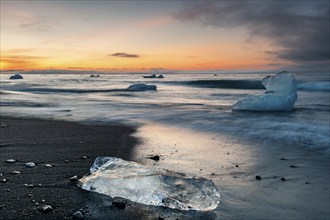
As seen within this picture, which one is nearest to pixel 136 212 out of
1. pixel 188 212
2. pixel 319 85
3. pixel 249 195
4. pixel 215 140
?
pixel 188 212

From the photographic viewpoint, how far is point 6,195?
3531 millimetres

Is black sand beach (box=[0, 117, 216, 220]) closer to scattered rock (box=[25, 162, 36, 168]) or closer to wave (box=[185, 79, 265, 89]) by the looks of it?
scattered rock (box=[25, 162, 36, 168])

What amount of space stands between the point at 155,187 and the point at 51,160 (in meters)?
2.26

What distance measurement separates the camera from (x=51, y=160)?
515 centimetres

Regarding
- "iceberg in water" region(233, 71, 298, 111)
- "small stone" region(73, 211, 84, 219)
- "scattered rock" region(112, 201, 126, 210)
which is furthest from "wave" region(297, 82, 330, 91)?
"small stone" region(73, 211, 84, 219)

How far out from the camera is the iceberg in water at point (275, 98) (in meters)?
13.7

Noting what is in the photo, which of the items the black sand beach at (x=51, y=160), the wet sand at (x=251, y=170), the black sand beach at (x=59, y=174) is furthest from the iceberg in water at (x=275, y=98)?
the black sand beach at (x=59, y=174)

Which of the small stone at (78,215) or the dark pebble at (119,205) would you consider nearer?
the small stone at (78,215)

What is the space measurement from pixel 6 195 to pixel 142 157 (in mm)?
2534

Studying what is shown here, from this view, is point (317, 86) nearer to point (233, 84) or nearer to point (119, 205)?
point (233, 84)

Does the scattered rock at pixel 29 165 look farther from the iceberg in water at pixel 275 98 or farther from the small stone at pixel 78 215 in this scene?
the iceberg in water at pixel 275 98

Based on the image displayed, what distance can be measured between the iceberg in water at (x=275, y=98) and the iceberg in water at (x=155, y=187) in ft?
34.1

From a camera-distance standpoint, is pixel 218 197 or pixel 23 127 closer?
pixel 218 197

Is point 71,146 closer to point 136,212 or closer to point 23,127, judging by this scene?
point 23,127
